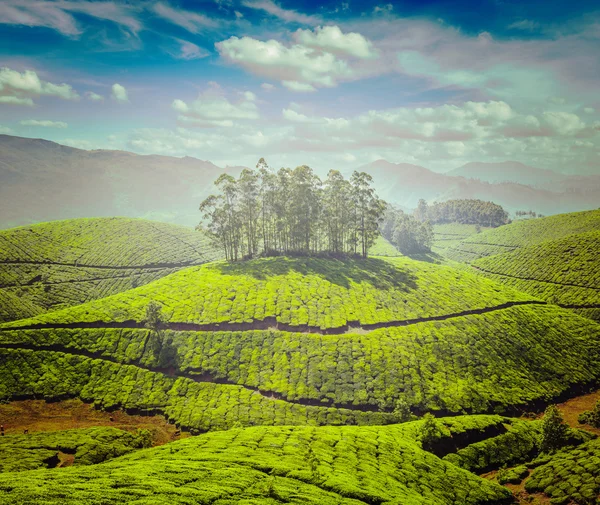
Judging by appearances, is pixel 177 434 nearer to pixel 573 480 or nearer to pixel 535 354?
pixel 573 480

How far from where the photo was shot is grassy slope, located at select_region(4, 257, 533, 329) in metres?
77.6

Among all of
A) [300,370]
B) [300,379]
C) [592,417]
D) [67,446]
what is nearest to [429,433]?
[300,379]

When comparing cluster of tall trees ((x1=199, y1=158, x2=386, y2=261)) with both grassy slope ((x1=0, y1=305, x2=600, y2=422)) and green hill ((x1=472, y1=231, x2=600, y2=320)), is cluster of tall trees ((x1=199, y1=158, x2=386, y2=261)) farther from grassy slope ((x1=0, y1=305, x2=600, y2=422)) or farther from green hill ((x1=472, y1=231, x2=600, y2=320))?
green hill ((x1=472, y1=231, x2=600, y2=320))

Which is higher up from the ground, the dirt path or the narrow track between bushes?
the narrow track between bushes

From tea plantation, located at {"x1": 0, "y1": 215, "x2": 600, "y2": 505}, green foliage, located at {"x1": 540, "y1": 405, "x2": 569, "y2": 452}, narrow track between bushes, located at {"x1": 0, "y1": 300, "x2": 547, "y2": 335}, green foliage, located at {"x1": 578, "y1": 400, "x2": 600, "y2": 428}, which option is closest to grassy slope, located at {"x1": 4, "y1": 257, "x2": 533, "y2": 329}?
tea plantation, located at {"x1": 0, "y1": 215, "x2": 600, "y2": 505}

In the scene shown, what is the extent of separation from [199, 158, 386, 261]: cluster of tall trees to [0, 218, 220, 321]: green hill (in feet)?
134

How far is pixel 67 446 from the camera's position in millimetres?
42531

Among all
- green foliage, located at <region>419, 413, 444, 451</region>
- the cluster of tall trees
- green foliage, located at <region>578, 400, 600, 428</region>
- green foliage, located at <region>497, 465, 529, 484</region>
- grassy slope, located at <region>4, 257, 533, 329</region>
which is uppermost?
the cluster of tall trees

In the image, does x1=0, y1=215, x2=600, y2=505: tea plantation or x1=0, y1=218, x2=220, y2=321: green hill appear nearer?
x1=0, y1=215, x2=600, y2=505: tea plantation

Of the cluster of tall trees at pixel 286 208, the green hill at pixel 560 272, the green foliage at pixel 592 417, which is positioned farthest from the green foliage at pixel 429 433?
the green hill at pixel 560 272

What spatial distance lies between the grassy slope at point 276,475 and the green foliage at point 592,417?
2367 centimetres

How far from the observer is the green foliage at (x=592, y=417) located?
59.2m

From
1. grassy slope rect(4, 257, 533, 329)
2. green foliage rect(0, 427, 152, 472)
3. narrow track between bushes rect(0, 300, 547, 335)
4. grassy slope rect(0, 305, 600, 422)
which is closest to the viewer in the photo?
green foliage rect(0, 427, 152, 472)

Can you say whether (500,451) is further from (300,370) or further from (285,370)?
(285,370)
